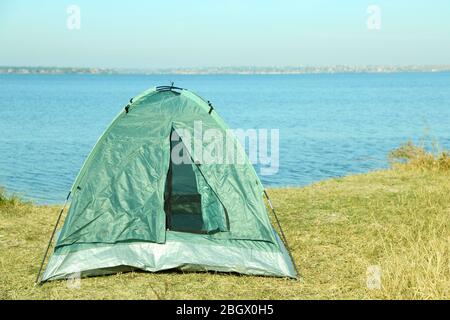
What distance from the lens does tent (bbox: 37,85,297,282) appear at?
22.4 feet

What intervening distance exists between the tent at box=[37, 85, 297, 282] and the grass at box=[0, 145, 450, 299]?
193 mm

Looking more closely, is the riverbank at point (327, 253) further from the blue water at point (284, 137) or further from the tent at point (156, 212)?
the blue water at point (284, 137)

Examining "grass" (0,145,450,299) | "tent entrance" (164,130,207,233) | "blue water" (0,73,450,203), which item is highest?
"tent entrance" (164,130,207,233)

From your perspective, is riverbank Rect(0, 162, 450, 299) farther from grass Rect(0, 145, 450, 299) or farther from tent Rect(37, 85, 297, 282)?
tent Rect(37, 85, 297, 282)

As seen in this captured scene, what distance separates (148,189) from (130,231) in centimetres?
53

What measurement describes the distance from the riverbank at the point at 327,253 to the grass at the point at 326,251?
11mm

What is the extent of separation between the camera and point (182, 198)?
782 cm

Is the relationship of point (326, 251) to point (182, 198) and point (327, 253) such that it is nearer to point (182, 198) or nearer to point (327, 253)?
point (327, 253)

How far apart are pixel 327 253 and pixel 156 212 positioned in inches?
96.0

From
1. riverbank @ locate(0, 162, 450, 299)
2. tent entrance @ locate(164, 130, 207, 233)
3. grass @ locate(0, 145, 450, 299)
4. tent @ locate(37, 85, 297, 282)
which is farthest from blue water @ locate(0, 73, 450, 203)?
tent @ locate(37, 85, 297, 282)

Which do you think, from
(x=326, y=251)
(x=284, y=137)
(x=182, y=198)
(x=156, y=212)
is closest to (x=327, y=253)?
(x=326, y=251)

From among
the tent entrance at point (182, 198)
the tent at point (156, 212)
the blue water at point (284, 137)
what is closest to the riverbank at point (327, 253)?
the tent at point (156, 212)

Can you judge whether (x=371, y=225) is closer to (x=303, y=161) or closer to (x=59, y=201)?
(x=59, y=201)
